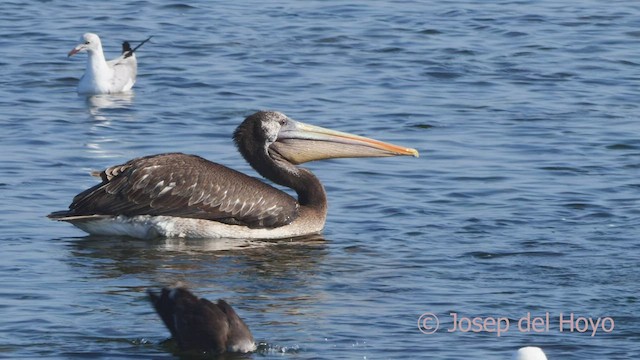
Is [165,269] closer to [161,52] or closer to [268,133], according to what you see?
[268,133]

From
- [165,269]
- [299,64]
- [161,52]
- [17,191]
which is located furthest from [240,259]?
[161,52]

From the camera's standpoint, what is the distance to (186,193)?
1094cm

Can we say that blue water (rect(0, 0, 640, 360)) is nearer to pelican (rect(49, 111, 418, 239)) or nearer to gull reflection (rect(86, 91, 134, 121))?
gull reflection (rect(86, 91, 134, 121))

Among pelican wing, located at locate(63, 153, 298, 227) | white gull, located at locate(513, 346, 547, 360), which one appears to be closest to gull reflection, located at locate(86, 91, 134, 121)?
pelican wing, located at locate(63, 153, 298, 227)

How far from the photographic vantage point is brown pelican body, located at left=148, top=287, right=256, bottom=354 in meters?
7.70

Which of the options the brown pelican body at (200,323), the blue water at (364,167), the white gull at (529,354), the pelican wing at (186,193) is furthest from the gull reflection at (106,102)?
the white gull at (529,354)

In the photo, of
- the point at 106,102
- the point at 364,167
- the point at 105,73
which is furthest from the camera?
the point at 105,73

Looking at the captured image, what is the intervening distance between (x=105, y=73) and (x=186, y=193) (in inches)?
227

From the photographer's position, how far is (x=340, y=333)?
8.38 metres

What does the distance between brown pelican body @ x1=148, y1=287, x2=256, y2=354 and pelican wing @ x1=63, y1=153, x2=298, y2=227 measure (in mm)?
3045

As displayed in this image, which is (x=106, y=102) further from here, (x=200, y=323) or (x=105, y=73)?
(x=200, y=323)

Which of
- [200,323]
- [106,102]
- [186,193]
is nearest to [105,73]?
[106,102]

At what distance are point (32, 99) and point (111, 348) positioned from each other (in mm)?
7945

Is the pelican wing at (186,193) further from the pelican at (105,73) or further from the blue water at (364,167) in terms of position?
the pelican at (105,73)
